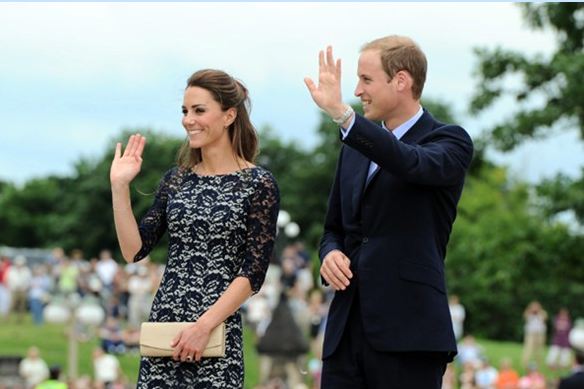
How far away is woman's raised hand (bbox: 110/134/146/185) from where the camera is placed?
17.1 feet

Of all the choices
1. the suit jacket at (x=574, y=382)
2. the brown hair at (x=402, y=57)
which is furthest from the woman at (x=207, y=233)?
the suit jacket at (x=574, y=382)

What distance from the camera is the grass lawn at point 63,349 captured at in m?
32.3

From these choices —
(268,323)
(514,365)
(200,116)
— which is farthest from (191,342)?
(514,365)

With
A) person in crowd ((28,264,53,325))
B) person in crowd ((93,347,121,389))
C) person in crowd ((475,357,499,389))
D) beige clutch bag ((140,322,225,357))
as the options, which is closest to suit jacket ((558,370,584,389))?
beige clutch bag ((140,322,225,357))

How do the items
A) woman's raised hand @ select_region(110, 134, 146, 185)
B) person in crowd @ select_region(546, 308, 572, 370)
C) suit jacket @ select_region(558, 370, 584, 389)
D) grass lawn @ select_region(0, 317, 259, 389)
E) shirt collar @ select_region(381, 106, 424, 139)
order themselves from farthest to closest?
person in crowd @ select_region(546, 308, 572, 370) < grass lawn @ select_region(0, 317, 259, 389) < suit jacket @ select_region(558, 370, 584, 389) < woman's raised hand @ select_region(110, 134, 146, 185) < shirt collar @ select_region(381, 106, 424, 139)

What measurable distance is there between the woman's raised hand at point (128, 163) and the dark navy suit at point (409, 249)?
0.97 metres

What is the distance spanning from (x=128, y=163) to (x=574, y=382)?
2535 millimetres

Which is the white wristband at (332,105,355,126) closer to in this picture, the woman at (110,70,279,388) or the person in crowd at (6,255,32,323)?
the woman at (110,70,279,388)

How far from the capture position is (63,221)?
87.6 metres

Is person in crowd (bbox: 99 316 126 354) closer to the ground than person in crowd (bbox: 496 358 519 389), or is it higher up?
higher up

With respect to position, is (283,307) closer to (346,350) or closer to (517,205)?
(346,350)

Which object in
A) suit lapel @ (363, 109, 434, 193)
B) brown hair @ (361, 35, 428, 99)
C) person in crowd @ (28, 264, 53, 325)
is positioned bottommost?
suit lapel @ (363, 109, 434, 193)

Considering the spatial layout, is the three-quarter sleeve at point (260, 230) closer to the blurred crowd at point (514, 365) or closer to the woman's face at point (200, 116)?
the woman's face at point (200, 116)

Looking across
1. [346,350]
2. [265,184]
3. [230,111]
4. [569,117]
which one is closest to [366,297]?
[346,350]
